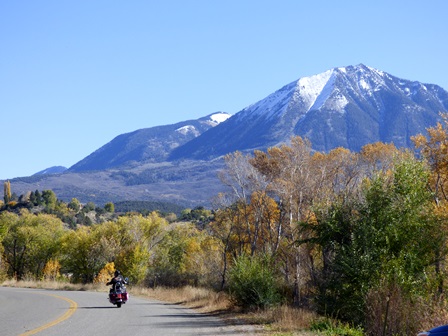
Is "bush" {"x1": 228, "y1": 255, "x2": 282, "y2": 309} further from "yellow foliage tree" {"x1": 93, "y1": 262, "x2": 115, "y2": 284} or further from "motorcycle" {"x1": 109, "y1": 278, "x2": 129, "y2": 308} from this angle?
"yellow foliage tree" {"x1": 93, "y1": 262, "x2": 115, "y2": 284}

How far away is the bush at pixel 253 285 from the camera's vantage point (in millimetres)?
24719

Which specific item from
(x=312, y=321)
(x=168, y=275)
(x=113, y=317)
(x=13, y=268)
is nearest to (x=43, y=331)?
(x=113, y=317)

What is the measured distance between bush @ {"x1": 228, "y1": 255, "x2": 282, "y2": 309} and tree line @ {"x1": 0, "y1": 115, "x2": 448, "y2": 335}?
0.17 ft

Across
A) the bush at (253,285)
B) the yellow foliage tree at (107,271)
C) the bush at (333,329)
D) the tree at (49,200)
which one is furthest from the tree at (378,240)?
the tree at (49,200)

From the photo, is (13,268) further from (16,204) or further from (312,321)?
(312,321)

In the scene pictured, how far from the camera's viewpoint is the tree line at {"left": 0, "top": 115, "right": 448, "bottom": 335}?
20531mm

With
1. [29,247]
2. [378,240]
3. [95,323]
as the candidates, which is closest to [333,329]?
[378,240]

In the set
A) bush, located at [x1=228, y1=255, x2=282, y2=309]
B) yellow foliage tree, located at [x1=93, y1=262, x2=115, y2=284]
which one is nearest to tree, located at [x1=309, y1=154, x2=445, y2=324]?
bush, located at [x1=228, y1=255, x2=282, y2=309]

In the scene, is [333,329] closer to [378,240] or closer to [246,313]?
[378,240]

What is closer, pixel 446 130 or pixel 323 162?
pixel 446 130

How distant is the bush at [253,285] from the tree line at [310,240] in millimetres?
52

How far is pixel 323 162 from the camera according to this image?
52906mm

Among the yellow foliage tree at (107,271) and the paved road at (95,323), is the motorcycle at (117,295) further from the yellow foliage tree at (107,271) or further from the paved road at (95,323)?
the yellow foliage tree at (107,271)

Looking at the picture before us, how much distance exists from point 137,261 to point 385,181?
43.5 metres
